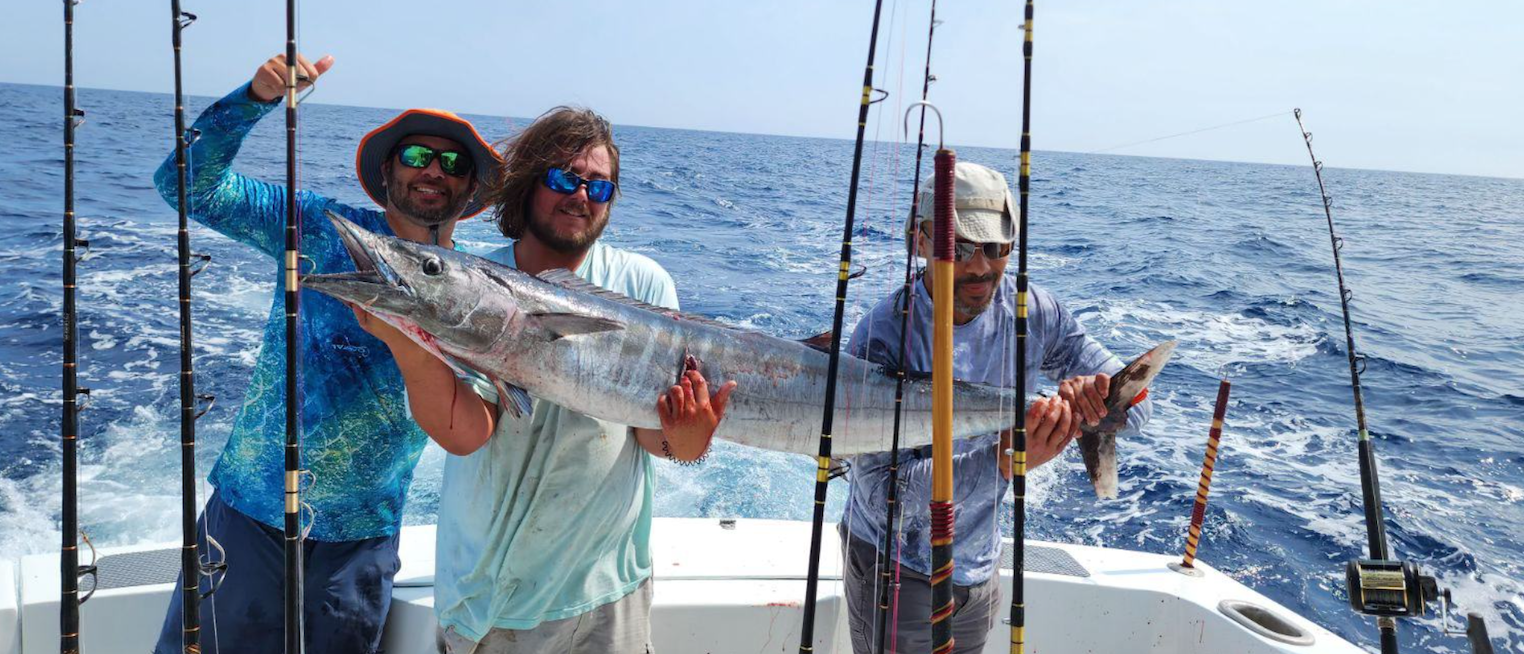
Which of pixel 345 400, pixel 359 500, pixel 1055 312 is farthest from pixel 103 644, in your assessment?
pixel 1055 312

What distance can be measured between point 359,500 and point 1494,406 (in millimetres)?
10384

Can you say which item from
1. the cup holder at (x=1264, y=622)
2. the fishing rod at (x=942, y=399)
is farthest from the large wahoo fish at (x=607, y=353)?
the cup holder at (x=1264, y=622)

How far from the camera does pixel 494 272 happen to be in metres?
2.09

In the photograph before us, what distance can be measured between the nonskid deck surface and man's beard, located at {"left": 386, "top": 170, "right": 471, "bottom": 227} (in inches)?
54.0

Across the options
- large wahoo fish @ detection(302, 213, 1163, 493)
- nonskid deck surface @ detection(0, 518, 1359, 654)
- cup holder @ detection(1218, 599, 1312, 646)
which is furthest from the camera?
cup holder @ detection(1218, 599, 1312, 646)

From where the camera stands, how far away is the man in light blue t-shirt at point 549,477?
2.10 metres

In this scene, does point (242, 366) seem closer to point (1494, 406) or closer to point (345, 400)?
point (345, 400)

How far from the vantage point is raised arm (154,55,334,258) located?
239 cm

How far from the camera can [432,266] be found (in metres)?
1.99

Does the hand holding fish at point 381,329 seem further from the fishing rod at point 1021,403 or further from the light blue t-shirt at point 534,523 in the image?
the fishing rod at point 1021,403

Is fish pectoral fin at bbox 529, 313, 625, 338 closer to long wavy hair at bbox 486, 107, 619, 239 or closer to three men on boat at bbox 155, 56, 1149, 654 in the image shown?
three men on boat at bbox 155, 56, 1149, 654

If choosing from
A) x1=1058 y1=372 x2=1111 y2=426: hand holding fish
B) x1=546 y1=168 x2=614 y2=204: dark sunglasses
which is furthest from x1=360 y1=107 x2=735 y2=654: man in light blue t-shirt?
x1=1058 y1=372 x2=1111 y2=426: hand holding fish

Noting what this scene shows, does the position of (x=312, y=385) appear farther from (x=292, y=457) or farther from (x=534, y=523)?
(x=534, y=523)

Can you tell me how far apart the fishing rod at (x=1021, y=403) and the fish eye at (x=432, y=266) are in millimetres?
1270
